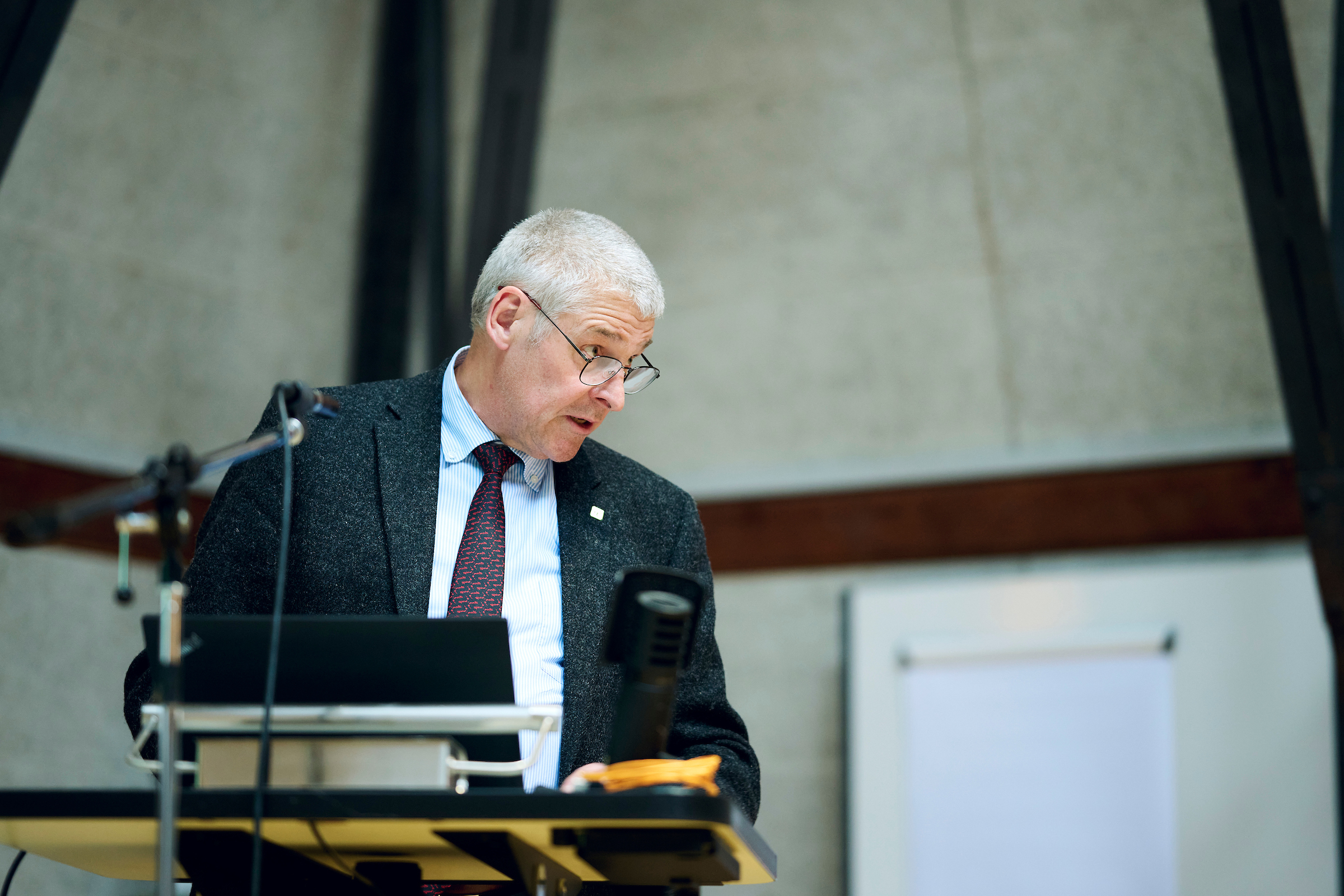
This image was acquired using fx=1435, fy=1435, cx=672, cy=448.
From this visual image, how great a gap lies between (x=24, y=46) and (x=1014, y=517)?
10.9ft

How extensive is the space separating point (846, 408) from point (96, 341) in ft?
8.64

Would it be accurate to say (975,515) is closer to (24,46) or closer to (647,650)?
(24,46)

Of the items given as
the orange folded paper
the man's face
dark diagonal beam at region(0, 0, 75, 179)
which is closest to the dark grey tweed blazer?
the man's face

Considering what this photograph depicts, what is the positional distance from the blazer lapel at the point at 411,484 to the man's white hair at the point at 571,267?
0.18 m

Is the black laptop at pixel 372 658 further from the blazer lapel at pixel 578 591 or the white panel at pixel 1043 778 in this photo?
the white panel at pixel 1043 778

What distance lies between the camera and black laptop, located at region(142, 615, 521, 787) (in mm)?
1542

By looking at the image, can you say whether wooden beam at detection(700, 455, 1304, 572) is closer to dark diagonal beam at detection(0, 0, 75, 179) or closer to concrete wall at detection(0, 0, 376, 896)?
concrete wall at detection(0, 0, 376, 896)

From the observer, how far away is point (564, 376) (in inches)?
86.4

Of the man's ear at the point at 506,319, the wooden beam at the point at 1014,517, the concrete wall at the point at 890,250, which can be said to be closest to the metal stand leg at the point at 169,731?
the man's ear at the point at 506,319

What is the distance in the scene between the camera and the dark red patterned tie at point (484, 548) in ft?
6.58

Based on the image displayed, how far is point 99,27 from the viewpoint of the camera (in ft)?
16.2

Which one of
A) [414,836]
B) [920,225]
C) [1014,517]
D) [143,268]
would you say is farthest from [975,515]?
[414,836]

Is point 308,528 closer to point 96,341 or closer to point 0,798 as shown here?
point 0,798

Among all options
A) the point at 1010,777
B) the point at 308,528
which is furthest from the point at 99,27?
the point at 1010,777
